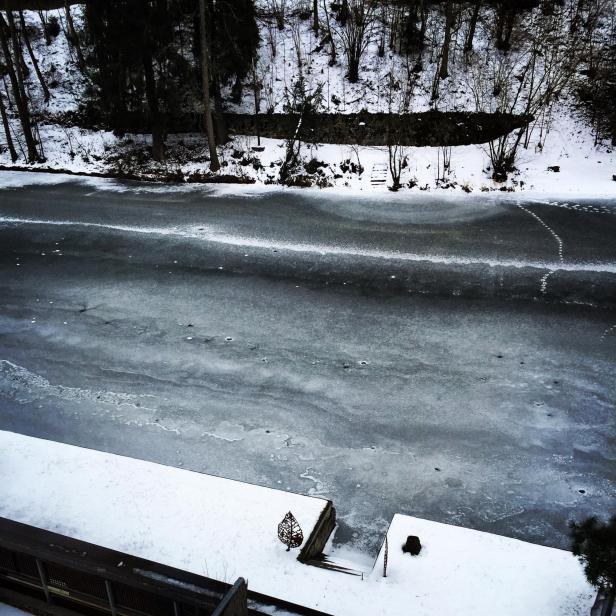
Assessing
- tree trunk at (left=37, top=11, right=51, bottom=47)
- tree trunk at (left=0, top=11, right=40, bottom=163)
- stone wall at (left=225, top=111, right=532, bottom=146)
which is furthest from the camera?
tree trunk at (left=37, top=11, right=51, bottom=47)

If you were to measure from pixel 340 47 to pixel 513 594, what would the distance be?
22.1 metres

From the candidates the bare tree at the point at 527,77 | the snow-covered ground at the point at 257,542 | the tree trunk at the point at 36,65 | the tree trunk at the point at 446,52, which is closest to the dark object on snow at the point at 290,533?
the snow-covered ground at the point at 257,542

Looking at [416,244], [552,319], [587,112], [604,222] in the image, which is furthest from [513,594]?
[587,112]

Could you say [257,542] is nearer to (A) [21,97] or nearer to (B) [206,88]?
(B) [206,88]

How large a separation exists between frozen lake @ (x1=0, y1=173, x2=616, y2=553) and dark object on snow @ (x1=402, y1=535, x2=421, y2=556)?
621 mm

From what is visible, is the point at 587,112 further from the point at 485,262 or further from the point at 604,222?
the point at 485,262

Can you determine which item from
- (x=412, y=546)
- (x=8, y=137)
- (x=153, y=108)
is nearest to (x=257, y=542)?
(x=412, y=546)

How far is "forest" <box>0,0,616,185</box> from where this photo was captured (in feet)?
59.9

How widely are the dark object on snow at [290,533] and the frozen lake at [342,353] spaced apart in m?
0.93

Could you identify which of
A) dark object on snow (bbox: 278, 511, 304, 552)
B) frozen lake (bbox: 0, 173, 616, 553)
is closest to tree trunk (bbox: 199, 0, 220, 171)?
frozen lake (bbox: 0, 173, 616, 553)

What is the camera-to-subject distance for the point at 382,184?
57.4ft

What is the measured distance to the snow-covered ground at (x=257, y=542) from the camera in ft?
18.2

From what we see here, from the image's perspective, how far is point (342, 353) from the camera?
1003 centimetres

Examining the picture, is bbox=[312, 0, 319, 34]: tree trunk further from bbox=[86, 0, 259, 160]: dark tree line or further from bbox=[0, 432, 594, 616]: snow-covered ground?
bbox=[0, 432, 594, 616]: snow-covered ground
